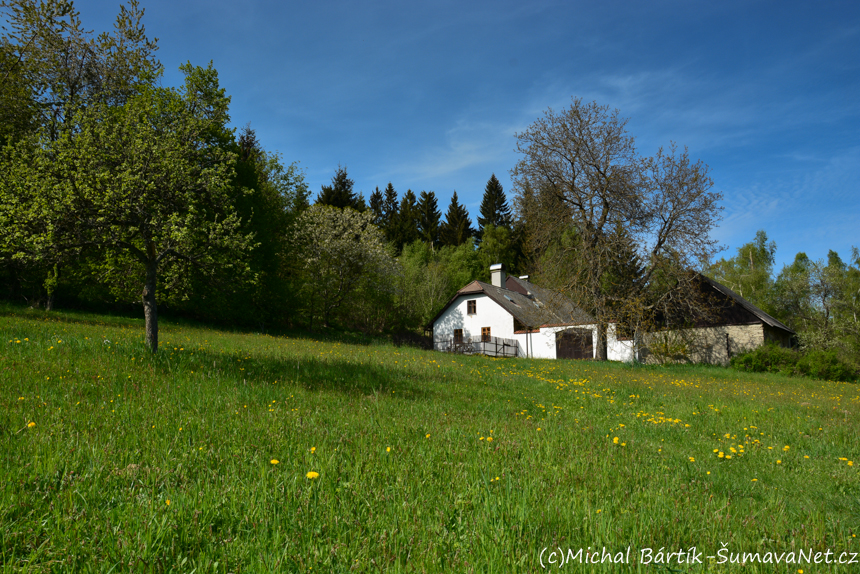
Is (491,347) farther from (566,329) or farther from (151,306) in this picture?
(151,306)

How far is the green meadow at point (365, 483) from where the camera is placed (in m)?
2.58

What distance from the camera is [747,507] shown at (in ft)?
12.7

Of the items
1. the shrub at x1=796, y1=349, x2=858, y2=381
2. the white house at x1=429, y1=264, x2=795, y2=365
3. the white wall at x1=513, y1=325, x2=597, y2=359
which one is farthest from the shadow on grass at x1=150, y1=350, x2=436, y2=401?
the white wall at x1=513, y1=325, x2=597, y2=359

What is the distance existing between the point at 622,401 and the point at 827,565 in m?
7.76

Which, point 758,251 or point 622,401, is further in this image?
point 758,251

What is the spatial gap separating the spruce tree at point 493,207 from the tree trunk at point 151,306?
2477 inches

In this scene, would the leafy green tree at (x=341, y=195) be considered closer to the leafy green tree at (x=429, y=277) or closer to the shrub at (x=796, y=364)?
the leafy green tree at (x=429, y=277)

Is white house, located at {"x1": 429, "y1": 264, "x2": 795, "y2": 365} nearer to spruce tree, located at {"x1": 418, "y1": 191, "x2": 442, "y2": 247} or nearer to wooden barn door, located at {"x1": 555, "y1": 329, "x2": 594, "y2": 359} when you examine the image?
wooden barn door, located at {"x1": 555, "y1": 329, "x2": 594, "y2": 359}

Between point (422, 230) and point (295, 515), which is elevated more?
point (422, 230)

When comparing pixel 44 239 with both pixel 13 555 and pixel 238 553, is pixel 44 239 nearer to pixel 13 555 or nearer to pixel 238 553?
pixel 13 555

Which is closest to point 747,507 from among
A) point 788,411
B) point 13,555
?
point 13,555

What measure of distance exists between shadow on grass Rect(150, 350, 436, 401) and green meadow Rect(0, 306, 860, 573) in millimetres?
212

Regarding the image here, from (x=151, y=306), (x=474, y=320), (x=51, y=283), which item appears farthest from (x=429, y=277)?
(x=151, y=306)

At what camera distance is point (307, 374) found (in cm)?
883
